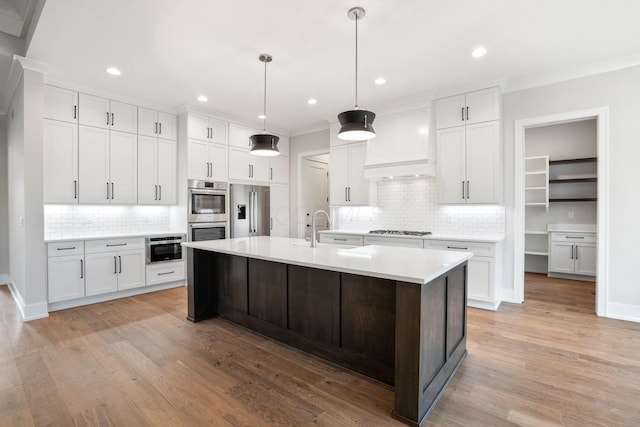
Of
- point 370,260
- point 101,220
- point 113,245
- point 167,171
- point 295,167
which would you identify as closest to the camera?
point 370,260

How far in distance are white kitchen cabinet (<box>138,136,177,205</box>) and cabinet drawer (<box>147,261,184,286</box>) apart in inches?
39.4

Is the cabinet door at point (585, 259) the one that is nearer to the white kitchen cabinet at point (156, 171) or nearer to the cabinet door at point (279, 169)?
the cabinet door at point (279, 169)

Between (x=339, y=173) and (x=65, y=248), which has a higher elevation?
(x=339, y=173)

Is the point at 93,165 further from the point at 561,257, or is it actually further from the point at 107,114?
the point at 561,257

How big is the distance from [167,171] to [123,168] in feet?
2.09

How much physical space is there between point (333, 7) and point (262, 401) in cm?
303

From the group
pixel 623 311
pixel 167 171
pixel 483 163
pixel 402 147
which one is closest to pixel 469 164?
pixel 483 163

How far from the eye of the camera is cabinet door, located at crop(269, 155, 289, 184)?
6.42m

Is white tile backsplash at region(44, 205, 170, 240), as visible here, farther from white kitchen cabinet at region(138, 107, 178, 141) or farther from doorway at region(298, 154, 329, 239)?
doorway at region(298, 154, 329, 239)

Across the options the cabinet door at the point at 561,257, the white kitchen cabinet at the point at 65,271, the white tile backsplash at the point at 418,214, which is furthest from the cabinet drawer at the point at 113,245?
the cabinet door at the point at 561,257

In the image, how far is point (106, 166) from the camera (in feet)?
14.7

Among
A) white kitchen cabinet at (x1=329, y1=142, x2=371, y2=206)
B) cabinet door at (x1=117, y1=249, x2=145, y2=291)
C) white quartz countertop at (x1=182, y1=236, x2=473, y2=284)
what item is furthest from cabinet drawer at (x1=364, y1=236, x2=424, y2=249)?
cabinet door at (x1=117, y1=249, x2=145, y2=291)

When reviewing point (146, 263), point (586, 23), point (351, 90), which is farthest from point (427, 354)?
point (146, 263)

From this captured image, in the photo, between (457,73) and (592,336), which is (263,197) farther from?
(592,336)
